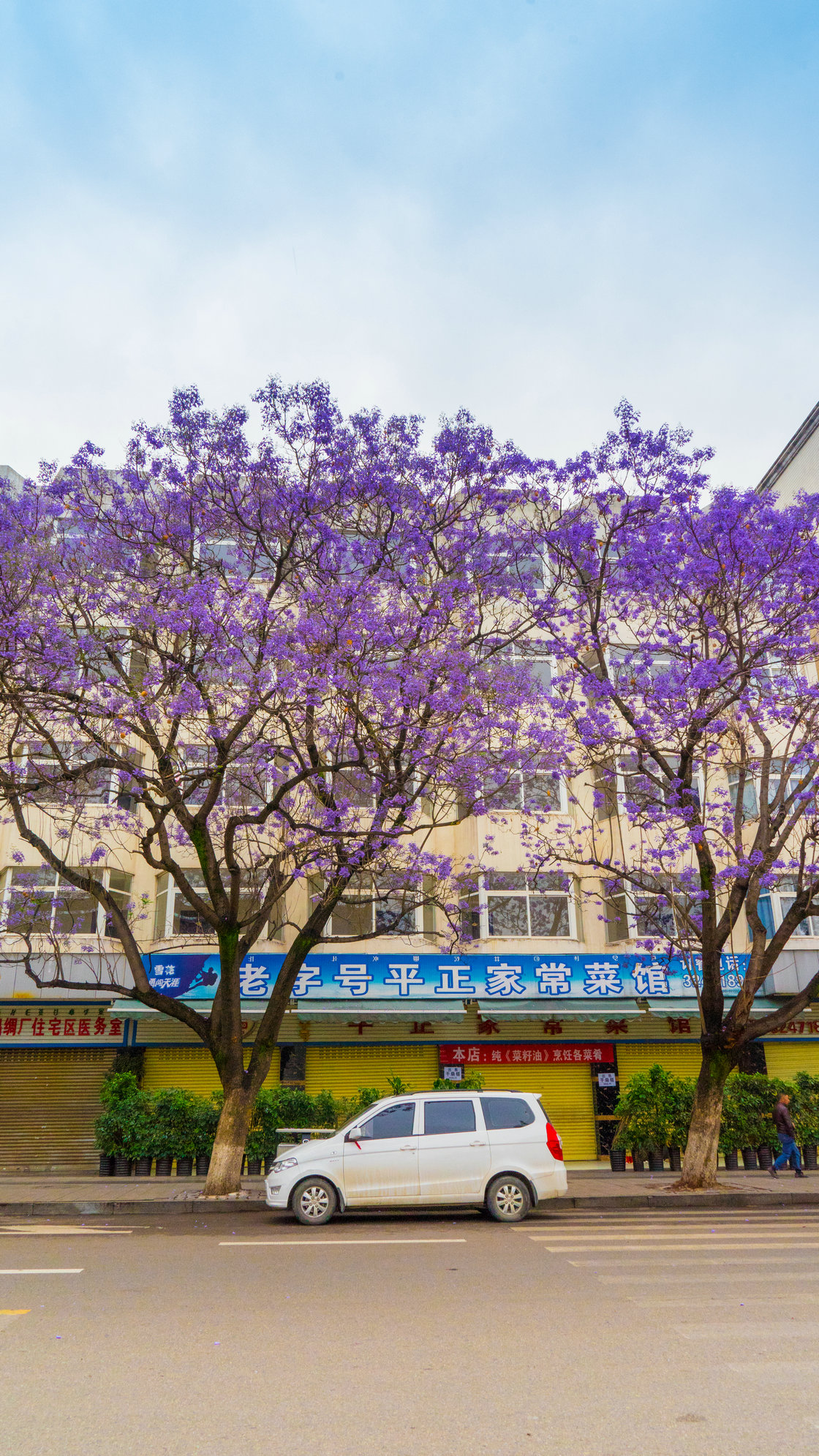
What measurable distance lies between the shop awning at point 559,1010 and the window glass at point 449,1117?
690 cm

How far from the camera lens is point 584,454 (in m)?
16.2

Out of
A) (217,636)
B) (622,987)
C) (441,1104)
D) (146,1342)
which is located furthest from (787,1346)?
(622,987)

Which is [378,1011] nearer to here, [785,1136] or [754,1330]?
[785,1136]

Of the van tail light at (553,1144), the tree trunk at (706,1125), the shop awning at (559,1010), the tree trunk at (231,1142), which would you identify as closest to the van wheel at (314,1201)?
the tree trunk at (231,1142)

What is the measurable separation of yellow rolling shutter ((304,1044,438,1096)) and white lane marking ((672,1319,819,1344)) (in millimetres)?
14700

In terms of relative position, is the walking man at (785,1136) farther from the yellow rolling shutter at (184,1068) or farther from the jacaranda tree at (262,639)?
the yellow rolling shutter at (184,1068)

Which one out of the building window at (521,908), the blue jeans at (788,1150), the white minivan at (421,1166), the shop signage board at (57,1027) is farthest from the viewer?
the building window at (521,908)

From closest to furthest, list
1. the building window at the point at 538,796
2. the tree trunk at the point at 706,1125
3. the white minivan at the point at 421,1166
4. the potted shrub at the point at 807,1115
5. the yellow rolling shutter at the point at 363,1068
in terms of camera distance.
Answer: the white minivan at the point at 421,1166, the tree trunk at the point at 706,1125, the potted shrub at the point at 807,1115, the yellow rolling shutter at the point at 363,1068, the building window at the point at 538,796

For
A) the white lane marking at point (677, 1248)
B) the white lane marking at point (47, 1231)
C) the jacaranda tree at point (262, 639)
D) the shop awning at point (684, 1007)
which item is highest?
the jacaranda tree at point (262, 639)

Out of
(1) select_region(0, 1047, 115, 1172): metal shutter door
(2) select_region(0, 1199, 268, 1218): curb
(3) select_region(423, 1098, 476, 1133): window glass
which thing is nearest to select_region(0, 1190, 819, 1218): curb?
(2) select_region(0, 1199, 268, 1218): curb

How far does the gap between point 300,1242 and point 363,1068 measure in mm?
10337

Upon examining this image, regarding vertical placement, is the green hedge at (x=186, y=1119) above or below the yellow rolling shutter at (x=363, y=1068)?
below

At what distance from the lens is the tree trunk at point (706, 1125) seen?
49.1 feet

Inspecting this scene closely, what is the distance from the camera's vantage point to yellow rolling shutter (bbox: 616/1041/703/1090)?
21688 millimetres
